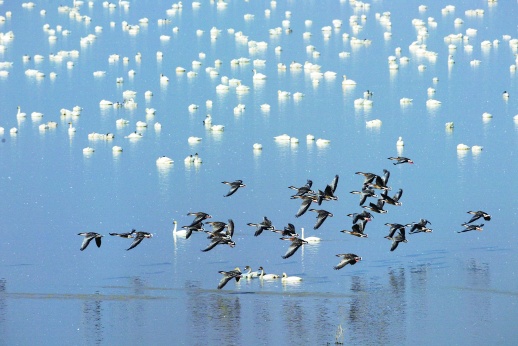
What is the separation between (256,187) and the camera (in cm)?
5762

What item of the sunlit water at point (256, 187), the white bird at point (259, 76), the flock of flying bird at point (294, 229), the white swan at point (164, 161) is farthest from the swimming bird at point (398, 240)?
the white bird at point (259, 76)

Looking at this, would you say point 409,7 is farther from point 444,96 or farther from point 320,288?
point 320,288

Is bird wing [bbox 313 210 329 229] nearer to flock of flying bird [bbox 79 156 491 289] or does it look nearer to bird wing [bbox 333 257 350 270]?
flock of flying bird [bbox 79 156 491 289]

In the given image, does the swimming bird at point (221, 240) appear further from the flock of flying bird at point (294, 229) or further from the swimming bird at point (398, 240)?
the swimming bird at point (398, 240)

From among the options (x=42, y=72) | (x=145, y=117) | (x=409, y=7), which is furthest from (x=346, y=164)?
(x=409, y=7)

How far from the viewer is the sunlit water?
41656mm

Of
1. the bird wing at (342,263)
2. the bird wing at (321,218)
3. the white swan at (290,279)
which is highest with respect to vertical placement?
the bird wing at (321,218)

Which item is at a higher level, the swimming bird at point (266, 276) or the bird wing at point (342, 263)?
the bird wing at point (342, 263)

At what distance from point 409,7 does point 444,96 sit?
122 feet

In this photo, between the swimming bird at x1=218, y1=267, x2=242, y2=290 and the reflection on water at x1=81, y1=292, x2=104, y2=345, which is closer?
the reflection on water at x1=81, y1=292, x2=104, y2=345

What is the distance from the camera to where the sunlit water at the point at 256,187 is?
41.7m

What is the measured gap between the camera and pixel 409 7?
114938 mm

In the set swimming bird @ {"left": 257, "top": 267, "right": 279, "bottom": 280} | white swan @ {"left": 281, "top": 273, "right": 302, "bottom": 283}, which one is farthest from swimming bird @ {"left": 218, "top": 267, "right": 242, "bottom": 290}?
white swan @ {"left": 281, "top": 273, "right": 302, "bottom": 283}

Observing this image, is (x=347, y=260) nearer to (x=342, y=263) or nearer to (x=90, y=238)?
(x=342, y=263)
